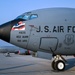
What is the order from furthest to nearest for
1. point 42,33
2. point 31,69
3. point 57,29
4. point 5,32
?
point 31,69
point 57,29
point 42,33
point 5,32

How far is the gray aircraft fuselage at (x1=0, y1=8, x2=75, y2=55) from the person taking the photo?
1405 centimetres

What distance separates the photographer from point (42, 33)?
14117 millimetres

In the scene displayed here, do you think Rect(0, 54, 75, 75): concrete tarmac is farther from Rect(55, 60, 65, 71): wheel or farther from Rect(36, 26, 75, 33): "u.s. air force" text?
Rect(36, 26, 75, 33): "u.s. air force" text

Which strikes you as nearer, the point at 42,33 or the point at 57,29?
the point at 42,33

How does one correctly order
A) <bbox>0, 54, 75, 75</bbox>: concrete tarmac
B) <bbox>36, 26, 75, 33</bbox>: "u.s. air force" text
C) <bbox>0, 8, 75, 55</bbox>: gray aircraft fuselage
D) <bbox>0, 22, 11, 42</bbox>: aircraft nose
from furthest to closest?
<bbox>0, 54, 75, 75</bbox>: concrete tarmac < <bbox>36, 26, 75, 33</bbox>: "u.s. air force" text < <bbox>0, 8, 75, 55</bbox>: gray aircraft fuselage < <bbox>0, 22, 11, 42</bbox>: aircraft nose

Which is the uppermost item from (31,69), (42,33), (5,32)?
(5,32)

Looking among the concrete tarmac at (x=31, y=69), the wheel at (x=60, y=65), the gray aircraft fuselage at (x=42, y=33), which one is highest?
the gray aircraft fuselage at (x=42, y=33)

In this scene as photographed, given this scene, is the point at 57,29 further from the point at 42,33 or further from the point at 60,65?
the point at 60,65

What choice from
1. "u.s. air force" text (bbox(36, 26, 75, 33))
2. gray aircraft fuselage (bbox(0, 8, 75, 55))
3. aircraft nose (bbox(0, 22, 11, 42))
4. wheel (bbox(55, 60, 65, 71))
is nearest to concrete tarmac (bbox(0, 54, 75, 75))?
wheel (bbox(55, 60, 65, 71))

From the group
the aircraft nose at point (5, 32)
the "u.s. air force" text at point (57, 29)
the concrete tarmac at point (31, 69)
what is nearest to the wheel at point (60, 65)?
the concrete tarmac at point (31, 69)

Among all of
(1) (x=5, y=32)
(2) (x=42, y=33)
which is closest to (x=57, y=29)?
(2) (x=42, y=33)

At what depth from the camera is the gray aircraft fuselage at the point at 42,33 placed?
14.0 meters

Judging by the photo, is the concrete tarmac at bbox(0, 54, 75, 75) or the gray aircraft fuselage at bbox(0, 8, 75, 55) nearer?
the gray aircraft fuselage at bbox(0, 8, 75, 55)

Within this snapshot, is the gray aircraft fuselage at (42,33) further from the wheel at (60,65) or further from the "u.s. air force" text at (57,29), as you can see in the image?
the wheel at (60,65)
